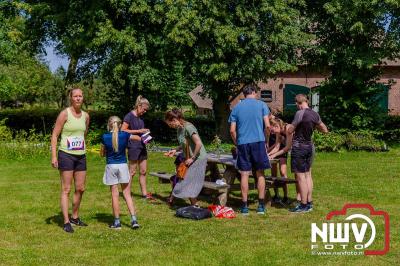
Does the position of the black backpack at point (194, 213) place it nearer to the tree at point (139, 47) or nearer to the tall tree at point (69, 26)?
the tree at point (139, 47)

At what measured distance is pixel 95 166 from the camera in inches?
669

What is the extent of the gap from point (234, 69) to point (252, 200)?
38.9 feet

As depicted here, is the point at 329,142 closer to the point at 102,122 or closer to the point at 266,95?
the point at 102,122

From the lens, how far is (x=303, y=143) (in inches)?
377

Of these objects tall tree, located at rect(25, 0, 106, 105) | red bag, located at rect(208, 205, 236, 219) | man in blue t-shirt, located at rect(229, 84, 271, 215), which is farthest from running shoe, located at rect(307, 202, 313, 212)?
tall tree, located at rect(25, 0, 106, 105)

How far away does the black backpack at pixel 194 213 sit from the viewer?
9223 mm

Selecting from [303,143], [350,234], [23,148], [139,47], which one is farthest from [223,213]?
[139,47]

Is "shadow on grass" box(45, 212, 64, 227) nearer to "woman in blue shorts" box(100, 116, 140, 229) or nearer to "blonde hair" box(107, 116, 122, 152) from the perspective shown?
"woman in blue shorts" box(100, 116, 140, 229)

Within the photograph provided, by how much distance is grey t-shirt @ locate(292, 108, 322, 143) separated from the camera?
950 centimetres

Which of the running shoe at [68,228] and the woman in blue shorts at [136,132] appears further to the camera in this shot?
the woman in blue shorts at [136,132]

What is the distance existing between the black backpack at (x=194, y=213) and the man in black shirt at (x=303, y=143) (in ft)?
5.13

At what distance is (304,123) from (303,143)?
0.33 m

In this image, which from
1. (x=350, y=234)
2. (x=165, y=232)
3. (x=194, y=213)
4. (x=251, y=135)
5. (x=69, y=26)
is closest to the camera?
(x=350, y=234)

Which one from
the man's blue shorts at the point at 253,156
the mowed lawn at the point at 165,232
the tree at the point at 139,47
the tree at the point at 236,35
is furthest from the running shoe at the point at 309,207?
the tree at the point at 139,47
